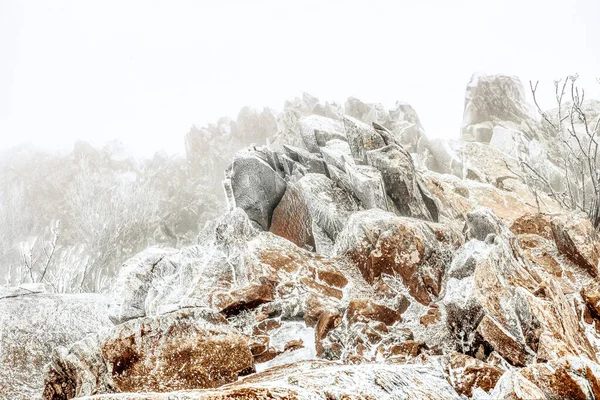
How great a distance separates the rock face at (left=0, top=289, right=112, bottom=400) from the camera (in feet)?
23.4

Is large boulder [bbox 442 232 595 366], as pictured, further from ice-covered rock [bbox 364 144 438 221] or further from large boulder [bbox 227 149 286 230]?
large boulder [bbox 227 149 286 230]

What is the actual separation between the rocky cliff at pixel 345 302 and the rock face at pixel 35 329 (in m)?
0.05

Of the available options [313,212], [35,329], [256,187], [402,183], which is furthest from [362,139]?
[35,329]

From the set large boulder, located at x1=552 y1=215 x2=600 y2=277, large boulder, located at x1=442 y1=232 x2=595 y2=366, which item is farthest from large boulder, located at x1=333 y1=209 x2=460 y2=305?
large boulder, located at x1=552 y1=215 x2=600 y2=277

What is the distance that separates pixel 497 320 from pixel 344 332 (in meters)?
2.99

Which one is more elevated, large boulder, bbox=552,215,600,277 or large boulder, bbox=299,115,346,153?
large boulder, bbox=299,115,346,153

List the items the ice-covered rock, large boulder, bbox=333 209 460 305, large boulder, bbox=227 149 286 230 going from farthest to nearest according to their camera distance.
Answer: large boulder, bbox=227 149 286 230 → the ice-covered rock → large boulder, bbox=333 209 460 305

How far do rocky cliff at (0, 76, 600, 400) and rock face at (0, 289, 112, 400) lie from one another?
5 cm

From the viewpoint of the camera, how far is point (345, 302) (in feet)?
30.3

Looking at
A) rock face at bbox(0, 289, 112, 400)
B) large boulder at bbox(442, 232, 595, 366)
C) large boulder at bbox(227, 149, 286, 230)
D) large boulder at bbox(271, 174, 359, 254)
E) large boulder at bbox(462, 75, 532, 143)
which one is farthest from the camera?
large boulder at bbox(462, 75, 532, 143)

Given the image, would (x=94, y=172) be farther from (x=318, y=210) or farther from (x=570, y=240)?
(x=570, y=240)

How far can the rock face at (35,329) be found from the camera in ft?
23.4

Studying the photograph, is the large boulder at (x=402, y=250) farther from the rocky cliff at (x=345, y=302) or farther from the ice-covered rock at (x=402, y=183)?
the ice-covered rock at (x=402, y=183)

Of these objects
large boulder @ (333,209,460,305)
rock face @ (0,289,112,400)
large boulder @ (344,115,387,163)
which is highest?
large boulder @ (344,115,387,163)
